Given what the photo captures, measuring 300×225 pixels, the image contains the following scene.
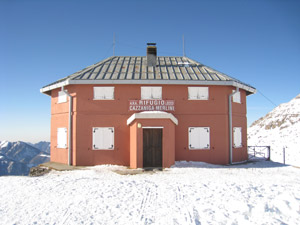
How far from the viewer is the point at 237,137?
46.9 feet

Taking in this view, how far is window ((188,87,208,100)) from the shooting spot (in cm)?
1348

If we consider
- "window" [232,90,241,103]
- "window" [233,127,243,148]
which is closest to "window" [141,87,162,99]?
"window" [232,90,241,103]

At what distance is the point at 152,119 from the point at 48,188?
232 inches

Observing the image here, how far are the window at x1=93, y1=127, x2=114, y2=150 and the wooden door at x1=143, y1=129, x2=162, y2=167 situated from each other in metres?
2.24

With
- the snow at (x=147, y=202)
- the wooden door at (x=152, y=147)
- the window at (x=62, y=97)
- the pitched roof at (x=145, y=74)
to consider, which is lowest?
the snow at (x=147, y=202)

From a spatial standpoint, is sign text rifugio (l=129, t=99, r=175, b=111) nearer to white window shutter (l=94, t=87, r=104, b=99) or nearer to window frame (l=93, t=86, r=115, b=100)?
window frame (l=93, t=86, r=115, b=100)

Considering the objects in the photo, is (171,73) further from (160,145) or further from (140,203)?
(140,203)

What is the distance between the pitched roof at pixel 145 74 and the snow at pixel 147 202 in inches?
244

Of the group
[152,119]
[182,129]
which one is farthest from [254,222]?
[182,129]

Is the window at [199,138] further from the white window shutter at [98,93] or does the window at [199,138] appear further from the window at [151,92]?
the white window shutter at [98,93]

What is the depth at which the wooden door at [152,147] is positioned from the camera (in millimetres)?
11797

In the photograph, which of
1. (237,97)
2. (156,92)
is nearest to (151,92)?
(156,92)

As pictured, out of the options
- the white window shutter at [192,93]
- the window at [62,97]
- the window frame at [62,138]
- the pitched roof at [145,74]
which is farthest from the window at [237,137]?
the window at [62,97]

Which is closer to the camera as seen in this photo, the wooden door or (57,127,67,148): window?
the wooden door
